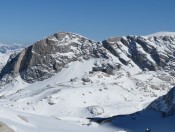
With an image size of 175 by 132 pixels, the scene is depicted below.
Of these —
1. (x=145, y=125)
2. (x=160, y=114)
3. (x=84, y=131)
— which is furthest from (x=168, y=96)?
(x=84, y=131)

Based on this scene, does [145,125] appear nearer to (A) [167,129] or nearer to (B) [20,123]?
(A) [167,129]

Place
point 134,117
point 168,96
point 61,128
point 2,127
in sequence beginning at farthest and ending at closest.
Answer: point 168,96
point 134,117
point 61,128
point 2,127

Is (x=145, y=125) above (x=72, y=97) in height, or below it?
below

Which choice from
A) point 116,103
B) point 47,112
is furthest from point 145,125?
point 116,103

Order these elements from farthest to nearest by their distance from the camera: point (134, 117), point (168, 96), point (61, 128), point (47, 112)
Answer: point (47, 112), point (168, 96), point (134, 117), point (61, 128)

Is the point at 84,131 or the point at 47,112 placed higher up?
the point at 47,112

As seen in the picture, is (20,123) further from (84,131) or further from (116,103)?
(116,103)

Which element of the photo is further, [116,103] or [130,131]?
[116,103]

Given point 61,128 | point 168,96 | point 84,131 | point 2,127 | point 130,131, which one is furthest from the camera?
point 168,96

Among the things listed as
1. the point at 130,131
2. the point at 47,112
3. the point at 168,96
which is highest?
the point at 47,112
